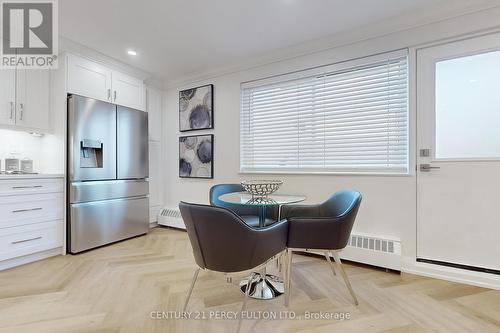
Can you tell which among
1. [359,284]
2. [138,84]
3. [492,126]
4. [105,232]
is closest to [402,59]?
[492,126]

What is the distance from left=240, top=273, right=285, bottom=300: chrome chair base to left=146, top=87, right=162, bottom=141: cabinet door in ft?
9.69

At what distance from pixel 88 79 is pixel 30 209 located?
1647mm

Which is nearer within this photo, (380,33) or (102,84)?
(380,33)

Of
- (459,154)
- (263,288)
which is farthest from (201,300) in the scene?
(459,154)

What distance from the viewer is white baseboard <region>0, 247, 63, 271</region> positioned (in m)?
2.51

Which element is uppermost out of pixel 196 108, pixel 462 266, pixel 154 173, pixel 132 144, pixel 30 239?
pixel 196 108

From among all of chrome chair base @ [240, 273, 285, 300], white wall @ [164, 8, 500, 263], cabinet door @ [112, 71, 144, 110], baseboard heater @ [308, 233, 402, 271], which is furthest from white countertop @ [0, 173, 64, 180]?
baseboard heater @ [308, 233, 402, 271]

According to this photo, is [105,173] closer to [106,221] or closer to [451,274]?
[106,221]

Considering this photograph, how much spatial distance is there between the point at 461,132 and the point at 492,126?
209 millimetres

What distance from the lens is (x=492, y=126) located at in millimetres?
2176

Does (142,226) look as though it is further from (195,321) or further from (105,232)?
(195,321)

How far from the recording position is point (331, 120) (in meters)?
2.91

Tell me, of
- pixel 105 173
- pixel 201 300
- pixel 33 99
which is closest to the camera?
pixel 201 300

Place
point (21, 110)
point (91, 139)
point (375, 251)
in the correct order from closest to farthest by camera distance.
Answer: point (375, 251)
point (21, 110)
point (91, 139)
